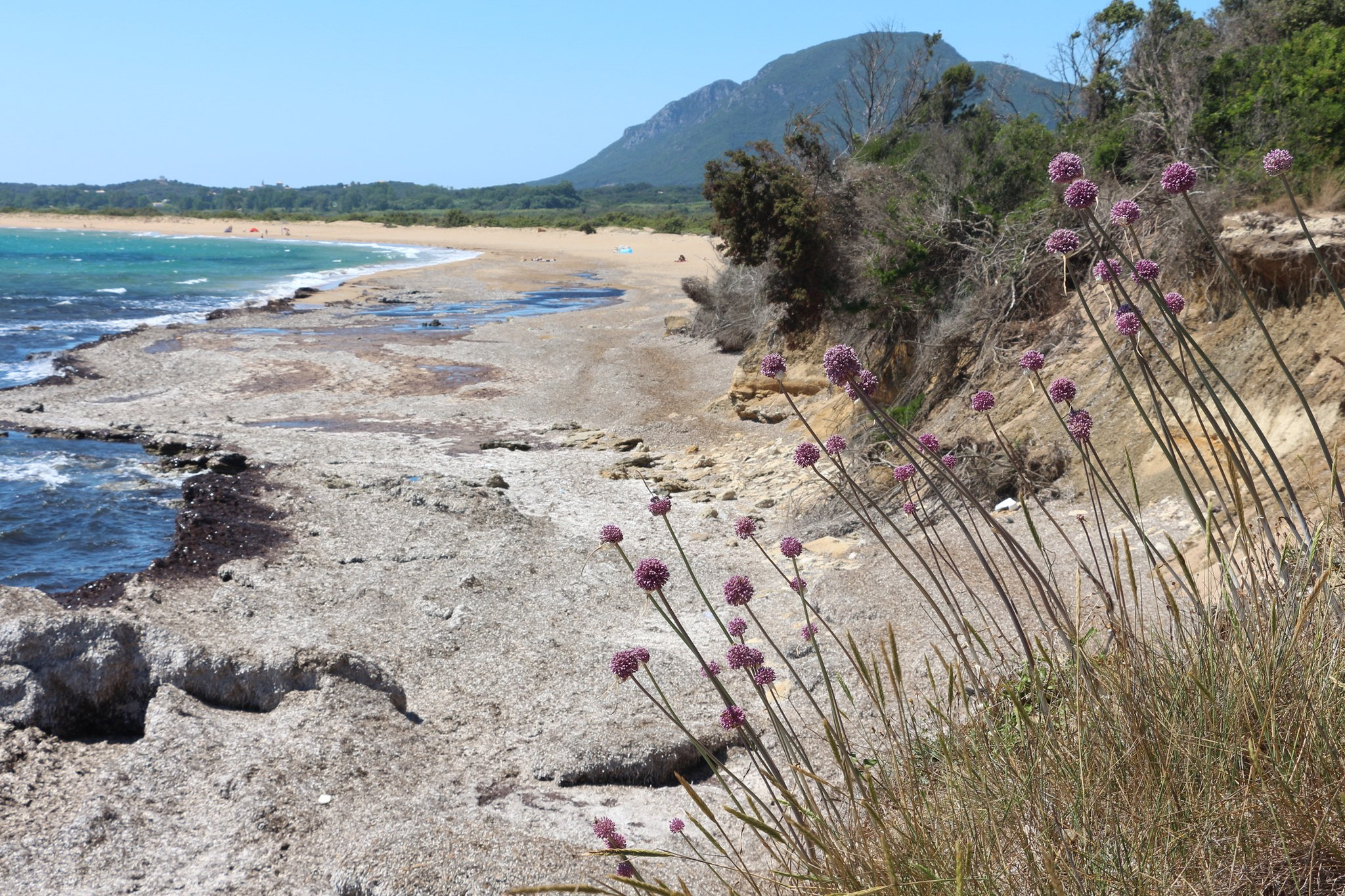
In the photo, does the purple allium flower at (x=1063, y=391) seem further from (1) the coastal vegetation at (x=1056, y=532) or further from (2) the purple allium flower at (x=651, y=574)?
(2) the purple allium flower at (x=651, y=574)

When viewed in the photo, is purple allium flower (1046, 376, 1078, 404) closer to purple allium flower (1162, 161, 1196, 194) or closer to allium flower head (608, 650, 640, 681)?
purple allium flower (1162, 161, 1196, 194)

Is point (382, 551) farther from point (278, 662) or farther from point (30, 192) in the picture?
point (30, 192)

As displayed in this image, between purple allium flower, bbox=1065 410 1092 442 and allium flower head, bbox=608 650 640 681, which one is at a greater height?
purple allium flower, bbox=1065 410 1092 442

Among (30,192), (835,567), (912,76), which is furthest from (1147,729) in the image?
(30,192)

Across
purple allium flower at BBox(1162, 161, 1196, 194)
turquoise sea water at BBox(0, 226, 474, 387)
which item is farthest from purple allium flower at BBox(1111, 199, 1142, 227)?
turquoise sea water at BBox(0, 226, 474, 387)

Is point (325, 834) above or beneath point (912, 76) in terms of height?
beneath

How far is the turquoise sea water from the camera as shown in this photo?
1131 inches

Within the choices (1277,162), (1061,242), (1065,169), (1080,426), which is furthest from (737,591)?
(1277,162)

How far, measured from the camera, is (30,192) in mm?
172375

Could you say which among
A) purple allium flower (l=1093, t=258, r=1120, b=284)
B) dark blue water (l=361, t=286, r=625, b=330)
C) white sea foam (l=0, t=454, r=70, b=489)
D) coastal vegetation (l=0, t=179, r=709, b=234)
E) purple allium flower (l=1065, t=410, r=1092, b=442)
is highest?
coastal vegetation (l=0, t=179, r=709, b=234)

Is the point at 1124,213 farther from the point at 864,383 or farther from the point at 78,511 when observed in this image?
the point at 78,511

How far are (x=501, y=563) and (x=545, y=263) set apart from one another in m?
47.9

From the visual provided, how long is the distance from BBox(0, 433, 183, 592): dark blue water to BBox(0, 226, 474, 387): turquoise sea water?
8.33 meters

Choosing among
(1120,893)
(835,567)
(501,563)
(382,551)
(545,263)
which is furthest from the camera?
(545,263)
